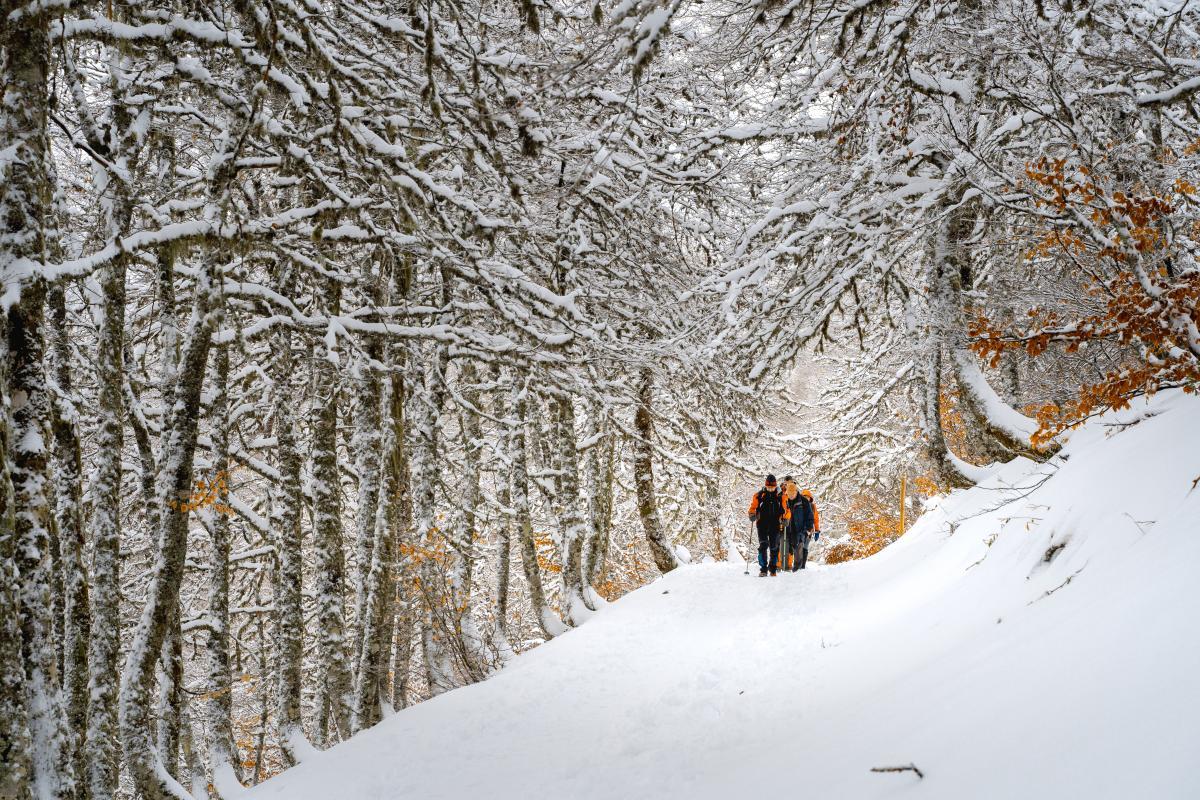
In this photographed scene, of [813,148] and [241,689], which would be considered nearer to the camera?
[813,148]

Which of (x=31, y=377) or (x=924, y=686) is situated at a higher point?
(x=31, y=377)

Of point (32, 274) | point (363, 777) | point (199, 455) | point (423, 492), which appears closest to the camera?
point (32, 274)

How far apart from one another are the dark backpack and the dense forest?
2.94 metres

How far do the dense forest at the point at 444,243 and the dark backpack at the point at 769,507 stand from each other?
2945 mm

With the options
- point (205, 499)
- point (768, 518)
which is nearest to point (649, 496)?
point (768, 518)

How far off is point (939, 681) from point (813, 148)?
221 inches

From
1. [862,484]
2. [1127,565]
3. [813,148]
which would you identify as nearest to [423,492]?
[813,148]

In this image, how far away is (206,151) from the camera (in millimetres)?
8117

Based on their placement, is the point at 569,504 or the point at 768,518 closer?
the point at 569,504

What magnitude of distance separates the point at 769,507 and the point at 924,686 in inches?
336

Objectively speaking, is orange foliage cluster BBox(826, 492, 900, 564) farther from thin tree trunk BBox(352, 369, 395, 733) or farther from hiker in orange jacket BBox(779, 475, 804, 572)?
thin tree trunk BBox(352, 369, 395, 733)

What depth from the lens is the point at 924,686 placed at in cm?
383

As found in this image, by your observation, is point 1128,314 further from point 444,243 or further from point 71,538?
point 71,538

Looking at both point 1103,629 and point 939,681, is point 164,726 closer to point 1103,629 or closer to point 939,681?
point 939,681
